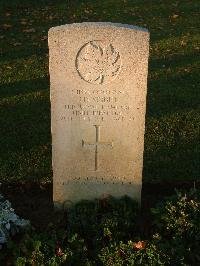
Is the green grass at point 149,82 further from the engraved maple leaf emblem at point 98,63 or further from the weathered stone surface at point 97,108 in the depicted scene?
the engraved maple leaf emblem at point 98,63

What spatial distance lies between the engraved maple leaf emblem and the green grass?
1.74 m

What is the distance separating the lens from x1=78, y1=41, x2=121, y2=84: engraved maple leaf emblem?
4.36 m

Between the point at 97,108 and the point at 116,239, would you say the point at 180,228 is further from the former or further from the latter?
the point at 97,108

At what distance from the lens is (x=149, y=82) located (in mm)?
8383

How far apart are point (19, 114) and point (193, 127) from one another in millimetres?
2475

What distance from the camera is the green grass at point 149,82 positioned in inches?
241

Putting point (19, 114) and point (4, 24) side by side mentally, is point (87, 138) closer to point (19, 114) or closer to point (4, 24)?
point (19, 114)

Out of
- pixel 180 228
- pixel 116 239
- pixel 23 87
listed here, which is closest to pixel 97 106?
pixel 116 239

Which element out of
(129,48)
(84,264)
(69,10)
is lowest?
(84,264)

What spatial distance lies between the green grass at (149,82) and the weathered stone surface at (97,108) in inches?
36.0

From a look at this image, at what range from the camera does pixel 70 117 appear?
4660 millimetres

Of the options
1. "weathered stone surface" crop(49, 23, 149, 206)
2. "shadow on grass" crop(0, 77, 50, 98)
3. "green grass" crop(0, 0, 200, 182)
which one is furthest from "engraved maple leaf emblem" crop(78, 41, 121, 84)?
"shadow on grass" crop(0, 77, 50, 98)

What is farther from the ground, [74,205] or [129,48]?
[129,48]

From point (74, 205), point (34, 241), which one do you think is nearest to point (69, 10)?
point (74, 205)
